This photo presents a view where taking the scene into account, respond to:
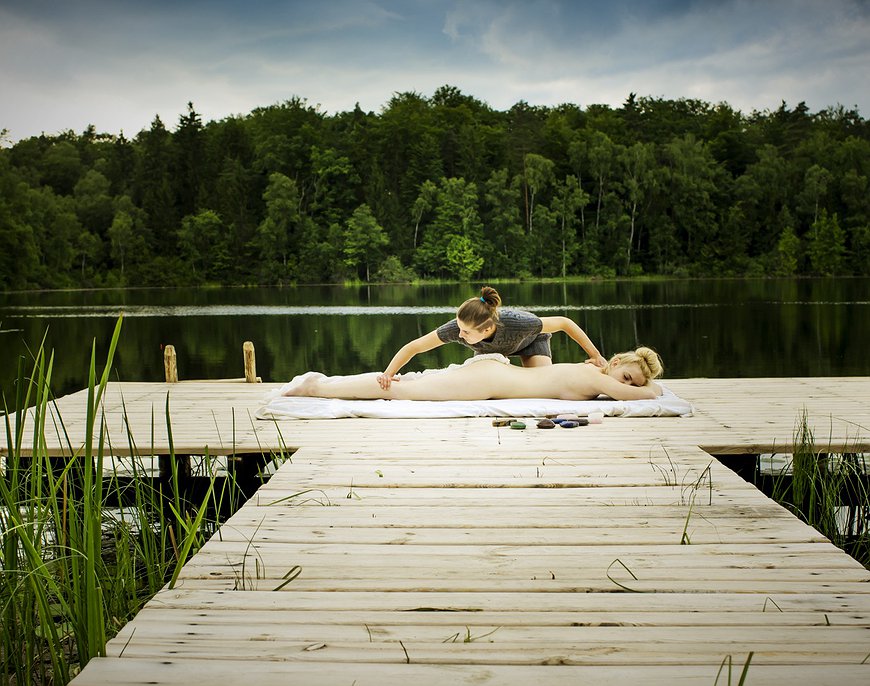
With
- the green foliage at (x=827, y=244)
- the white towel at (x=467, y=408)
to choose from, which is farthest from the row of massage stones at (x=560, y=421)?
the green foliage at (x=827, y=244)

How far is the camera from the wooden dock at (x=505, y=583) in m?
1.73

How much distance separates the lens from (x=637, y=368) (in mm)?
5305

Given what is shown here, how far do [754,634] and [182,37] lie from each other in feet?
201

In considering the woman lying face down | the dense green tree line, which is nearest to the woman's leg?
the woman lying face down

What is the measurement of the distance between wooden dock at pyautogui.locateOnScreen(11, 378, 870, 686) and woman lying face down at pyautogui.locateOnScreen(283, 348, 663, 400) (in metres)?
1.31

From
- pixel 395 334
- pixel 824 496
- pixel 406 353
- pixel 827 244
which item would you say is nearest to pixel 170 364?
pixel 406 353

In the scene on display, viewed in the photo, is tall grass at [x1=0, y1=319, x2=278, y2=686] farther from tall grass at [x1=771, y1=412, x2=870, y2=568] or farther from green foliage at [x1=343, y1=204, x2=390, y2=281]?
green foliage at [x1=343, y1=204, x2=390, y2=281]

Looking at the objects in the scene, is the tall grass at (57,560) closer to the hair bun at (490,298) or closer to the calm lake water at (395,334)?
the hair bun at (490,298)

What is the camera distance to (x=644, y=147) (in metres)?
48.7

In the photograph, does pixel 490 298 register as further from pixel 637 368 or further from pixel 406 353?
pixel 637 368

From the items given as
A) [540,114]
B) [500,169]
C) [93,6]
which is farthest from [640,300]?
[93,6]

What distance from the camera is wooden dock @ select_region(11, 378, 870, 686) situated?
1727 mm

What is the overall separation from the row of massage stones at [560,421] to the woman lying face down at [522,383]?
0.52m

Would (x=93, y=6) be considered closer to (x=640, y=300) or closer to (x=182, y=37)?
(x=182, y=37)
